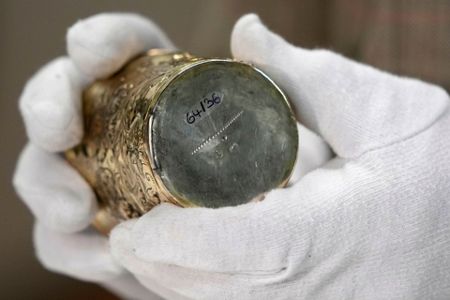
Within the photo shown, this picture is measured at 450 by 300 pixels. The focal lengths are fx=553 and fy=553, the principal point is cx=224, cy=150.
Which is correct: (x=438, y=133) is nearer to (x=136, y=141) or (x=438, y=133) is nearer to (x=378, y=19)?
(x=136, y=141)

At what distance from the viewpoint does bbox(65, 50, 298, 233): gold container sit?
314 mm

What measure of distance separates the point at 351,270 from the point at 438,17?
50 centimetres

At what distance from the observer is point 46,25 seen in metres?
0.89

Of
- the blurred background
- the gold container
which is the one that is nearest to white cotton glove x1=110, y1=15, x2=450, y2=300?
the gold container

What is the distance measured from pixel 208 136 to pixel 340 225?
0.32ft

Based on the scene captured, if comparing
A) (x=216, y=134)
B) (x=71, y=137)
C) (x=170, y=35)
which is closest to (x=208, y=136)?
(x=216, y=134)

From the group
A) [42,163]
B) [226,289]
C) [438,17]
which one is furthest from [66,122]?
[438,17]

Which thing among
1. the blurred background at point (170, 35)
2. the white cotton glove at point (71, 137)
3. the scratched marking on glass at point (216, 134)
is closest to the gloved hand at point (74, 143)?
the white cotton glove at point (71, 137)

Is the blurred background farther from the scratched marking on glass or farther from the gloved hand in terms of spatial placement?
the scratched marking on glass

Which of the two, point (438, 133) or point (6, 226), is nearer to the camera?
point (438, 133)

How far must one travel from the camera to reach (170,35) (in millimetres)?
997

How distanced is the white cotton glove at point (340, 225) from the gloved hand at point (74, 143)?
0.06 meters

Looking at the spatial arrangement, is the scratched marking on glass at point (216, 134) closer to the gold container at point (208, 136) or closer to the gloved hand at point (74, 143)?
the gold container at point (208, 136)

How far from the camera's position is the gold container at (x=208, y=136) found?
31 centimetres
